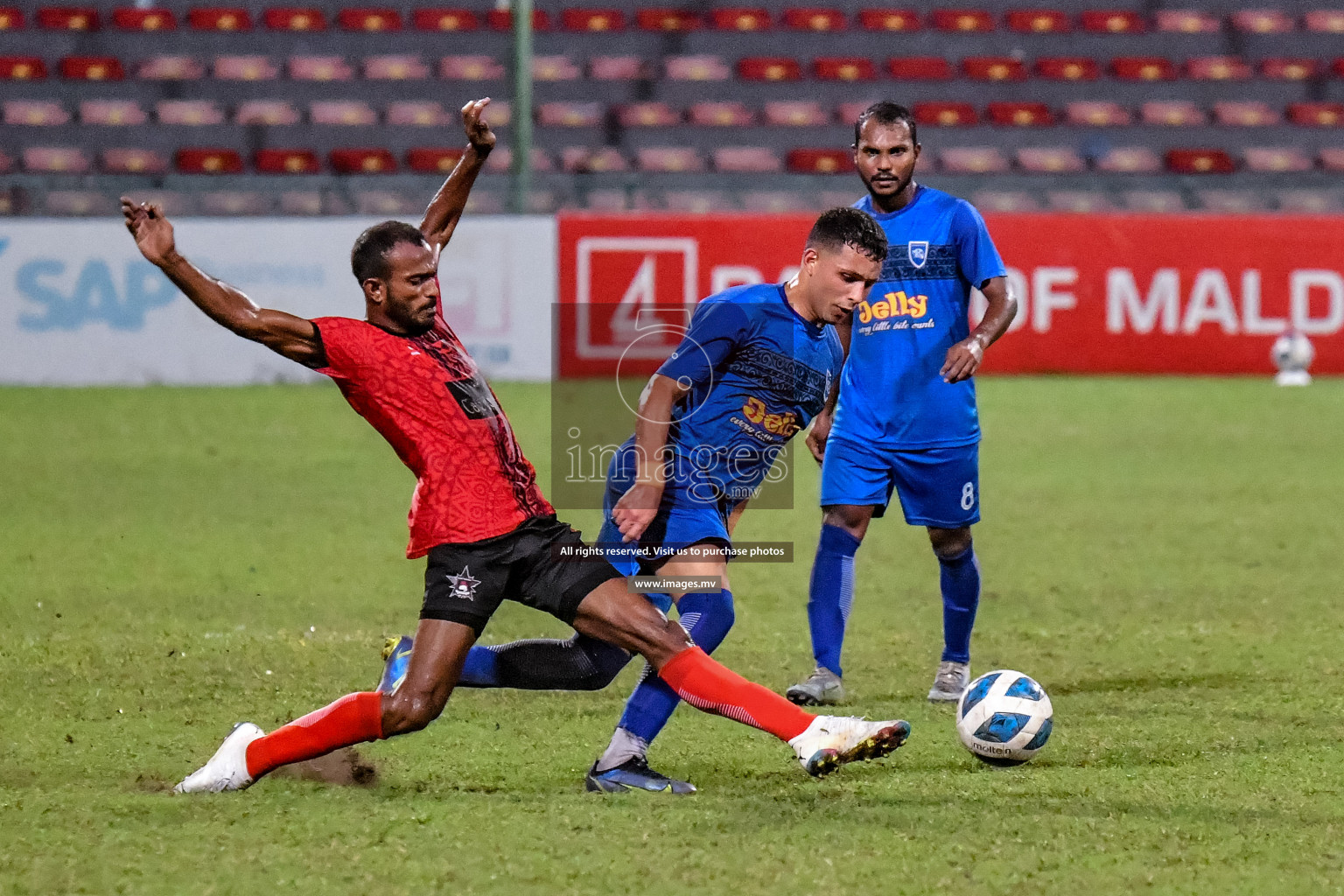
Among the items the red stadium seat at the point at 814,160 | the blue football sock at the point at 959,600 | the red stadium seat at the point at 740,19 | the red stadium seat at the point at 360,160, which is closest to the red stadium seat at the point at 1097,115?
the red stadium seat at the point at 814,160

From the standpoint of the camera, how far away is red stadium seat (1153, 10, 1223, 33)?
22891mm

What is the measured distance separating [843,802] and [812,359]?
119 centimetres

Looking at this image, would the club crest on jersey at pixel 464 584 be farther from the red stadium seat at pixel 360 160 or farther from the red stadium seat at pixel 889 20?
the red stadium seat at pixel 889 20

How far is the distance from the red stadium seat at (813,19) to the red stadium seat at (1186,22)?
168 inches

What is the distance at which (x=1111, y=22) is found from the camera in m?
22.7

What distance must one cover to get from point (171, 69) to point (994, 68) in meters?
10.2

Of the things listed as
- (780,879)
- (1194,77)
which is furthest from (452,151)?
(780,879)

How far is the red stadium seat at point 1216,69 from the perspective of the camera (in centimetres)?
2223

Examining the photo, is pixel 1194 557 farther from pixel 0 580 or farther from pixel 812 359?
pixel 0 580

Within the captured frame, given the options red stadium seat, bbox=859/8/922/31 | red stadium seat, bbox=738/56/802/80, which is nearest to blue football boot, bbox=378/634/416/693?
red stadium seat, bbox=738/56/802/80

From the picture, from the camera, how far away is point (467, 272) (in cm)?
1526

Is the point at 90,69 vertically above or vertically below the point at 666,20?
below

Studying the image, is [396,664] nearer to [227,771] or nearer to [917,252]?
[227,771]

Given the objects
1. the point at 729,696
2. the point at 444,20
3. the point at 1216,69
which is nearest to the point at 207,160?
the point at 444,20
